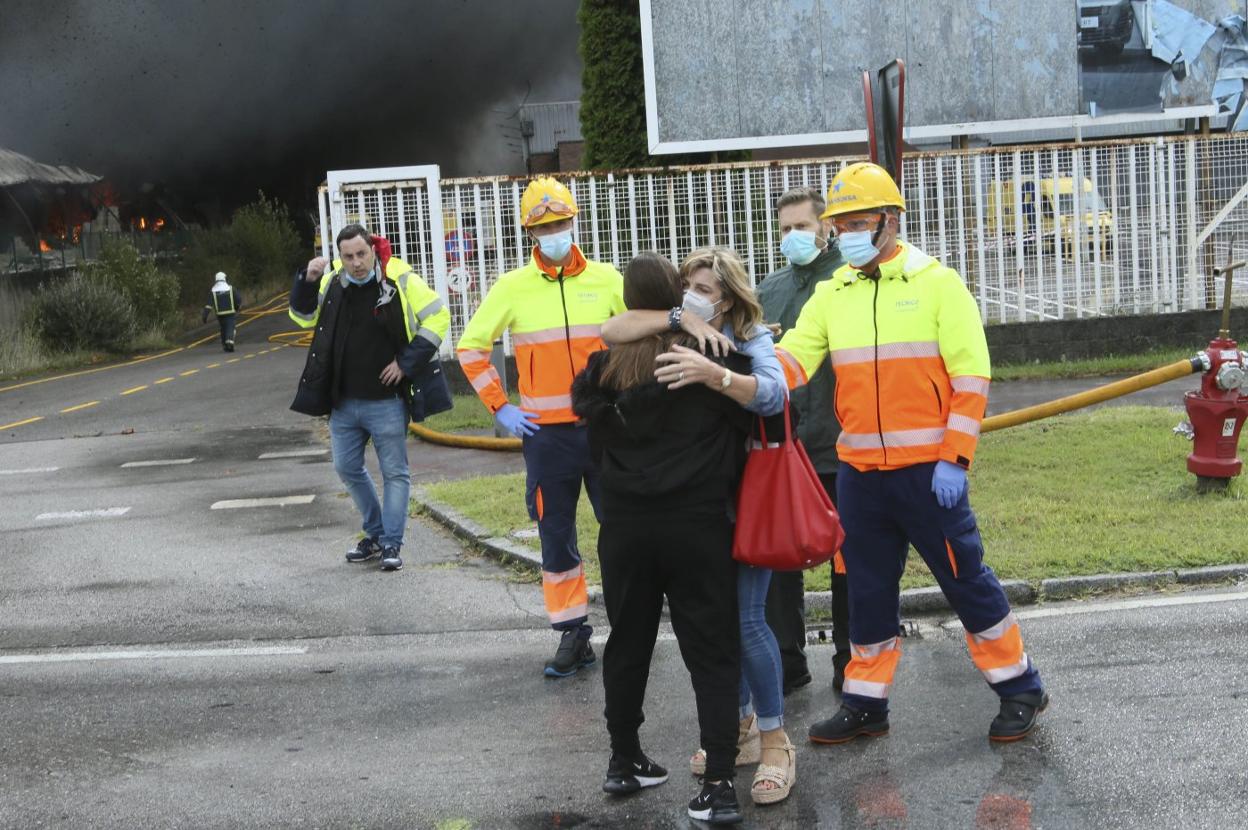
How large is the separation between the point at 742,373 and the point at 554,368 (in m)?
1.79

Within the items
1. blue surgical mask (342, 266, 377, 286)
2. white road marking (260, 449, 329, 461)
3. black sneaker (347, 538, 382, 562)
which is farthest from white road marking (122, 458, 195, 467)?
blue surgical mask (342, 266, 377, 286)

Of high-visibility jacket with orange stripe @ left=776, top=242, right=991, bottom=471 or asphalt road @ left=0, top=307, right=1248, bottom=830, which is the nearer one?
asphalt road @ left=0, top=307, right=1248, bottom=830

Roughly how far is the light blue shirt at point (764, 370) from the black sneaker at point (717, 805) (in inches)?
44.9

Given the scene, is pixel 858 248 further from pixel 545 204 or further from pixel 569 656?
pixel 569 656

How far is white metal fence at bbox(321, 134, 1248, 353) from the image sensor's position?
51.7 ft

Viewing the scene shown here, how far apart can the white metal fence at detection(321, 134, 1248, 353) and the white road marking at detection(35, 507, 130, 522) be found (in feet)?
18.1

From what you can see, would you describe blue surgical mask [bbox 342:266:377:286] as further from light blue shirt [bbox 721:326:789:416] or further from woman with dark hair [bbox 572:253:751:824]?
light blue shirt [bbox 721:326:789:416]

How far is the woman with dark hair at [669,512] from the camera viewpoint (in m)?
4.34

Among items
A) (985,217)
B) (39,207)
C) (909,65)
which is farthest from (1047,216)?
(39,207)

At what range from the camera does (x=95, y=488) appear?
1214 cm

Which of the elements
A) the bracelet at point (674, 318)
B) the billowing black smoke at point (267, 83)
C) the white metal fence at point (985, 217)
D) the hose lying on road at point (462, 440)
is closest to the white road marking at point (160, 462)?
the hose lying on road at point (462, 440)

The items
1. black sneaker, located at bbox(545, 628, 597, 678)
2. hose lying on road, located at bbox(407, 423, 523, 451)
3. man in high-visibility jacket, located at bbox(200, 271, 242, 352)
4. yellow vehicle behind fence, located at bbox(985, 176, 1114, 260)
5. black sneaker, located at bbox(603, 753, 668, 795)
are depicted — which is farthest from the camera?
man in high-visibility jacket, located at bbox(200, 271, 242, 352)

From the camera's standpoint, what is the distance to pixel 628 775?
15.2 ft

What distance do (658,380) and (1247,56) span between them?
55.4 feet
